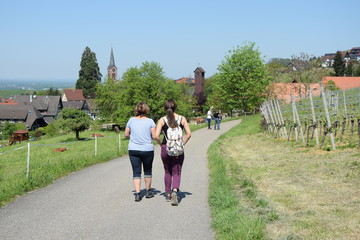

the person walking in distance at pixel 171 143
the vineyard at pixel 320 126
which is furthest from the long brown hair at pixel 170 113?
the vineyard at pixel 320 126

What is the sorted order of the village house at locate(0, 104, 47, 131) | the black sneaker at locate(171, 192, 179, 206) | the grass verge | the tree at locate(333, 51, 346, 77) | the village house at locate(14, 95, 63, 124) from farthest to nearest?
the village house at locate(14, 95, 63, 124) → the village house at locate(0, 104, 47, 131) → the tree at locate(333, 51, 346, 77) → the black sneaker at locate(171, 192, 179, 206) → the grass verge

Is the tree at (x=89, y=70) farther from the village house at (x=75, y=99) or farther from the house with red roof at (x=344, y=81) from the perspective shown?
the house with red roof at (x=344, y=81)

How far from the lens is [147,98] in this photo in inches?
1654

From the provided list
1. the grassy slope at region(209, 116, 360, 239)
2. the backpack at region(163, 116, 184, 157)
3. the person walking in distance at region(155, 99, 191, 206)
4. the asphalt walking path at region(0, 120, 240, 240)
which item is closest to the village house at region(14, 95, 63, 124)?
the grassy slope at region(209, 116, 360, 239)

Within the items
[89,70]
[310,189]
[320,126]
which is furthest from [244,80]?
[89,70]

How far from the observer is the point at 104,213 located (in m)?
6.50

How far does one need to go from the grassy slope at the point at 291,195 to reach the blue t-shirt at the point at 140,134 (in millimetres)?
1672

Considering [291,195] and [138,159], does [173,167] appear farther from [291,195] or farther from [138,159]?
[291,195]

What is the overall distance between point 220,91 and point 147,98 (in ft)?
70.7

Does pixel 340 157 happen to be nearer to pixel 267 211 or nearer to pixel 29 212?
pixel 267 211

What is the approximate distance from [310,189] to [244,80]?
164ft

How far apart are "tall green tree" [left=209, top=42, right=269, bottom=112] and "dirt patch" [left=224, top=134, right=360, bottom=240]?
42886 mm

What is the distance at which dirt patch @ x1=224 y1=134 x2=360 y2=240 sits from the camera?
5176mm

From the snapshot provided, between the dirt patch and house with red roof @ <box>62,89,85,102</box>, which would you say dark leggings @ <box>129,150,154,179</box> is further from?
house with red roof @ <box>62,89,85,102</box>
